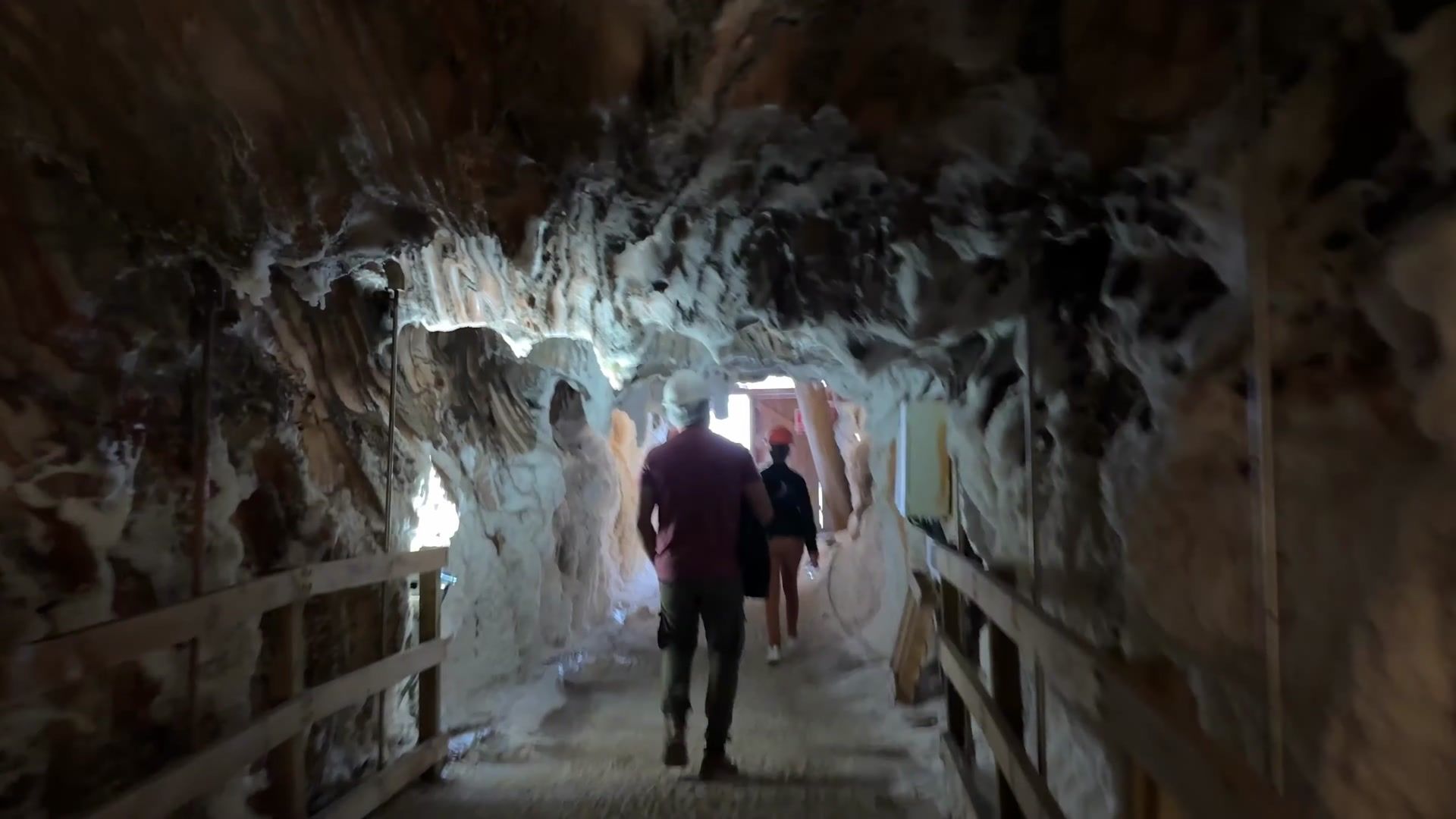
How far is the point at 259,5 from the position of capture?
190 cm

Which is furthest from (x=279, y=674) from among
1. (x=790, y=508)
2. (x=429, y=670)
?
(x=790, y=508)

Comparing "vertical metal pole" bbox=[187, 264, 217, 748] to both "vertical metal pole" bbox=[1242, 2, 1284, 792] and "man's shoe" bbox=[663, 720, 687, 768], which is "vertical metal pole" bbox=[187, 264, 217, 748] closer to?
"man's shoe" bbox=[663, 720, 687, 768]

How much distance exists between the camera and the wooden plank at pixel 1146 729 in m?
1.04

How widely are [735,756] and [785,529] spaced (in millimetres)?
2083

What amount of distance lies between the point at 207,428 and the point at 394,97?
102 centimetres

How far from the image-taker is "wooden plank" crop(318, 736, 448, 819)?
9.02 ft

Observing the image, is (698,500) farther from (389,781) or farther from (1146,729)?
(1146,729)

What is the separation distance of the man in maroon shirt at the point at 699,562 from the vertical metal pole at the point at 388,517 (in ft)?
3.02

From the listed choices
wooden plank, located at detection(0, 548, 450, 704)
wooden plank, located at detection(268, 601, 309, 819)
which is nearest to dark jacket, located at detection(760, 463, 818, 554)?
wooden plank, located at detection(0, 548, 450, 704)

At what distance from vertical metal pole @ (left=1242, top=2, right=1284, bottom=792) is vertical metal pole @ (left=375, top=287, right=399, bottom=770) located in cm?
281

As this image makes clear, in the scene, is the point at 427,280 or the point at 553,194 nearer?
the point at 553,194

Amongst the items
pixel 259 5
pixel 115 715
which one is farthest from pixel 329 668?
pixel 259 5

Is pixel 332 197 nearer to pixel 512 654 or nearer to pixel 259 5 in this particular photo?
pixel 259 5

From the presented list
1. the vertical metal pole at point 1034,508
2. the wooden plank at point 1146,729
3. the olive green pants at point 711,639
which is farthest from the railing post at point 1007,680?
the olive green pants at point 711,639
